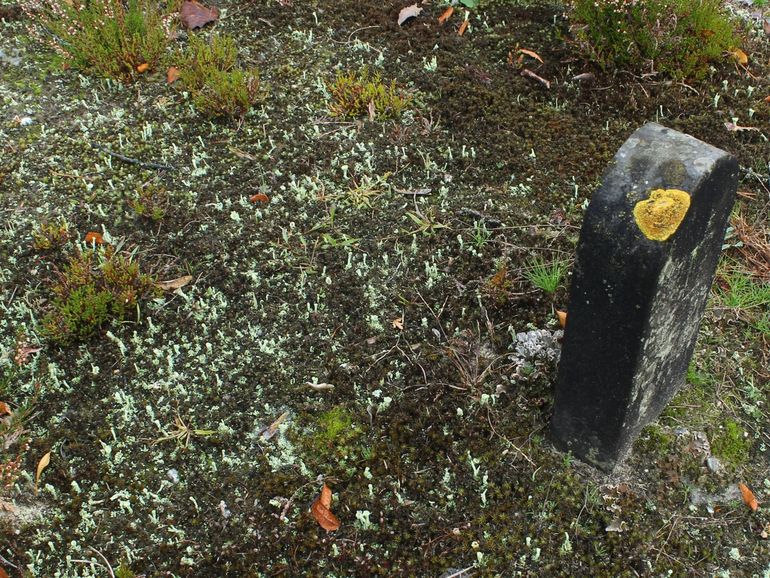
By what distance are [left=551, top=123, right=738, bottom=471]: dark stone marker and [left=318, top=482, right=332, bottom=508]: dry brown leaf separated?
113 centimetres

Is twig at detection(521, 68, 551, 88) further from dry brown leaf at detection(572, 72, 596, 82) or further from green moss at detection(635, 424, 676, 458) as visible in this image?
green moss at detection(635, 424, 676, 458)

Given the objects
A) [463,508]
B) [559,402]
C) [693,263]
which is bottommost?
[463,508]

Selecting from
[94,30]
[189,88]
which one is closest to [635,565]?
[189,88]

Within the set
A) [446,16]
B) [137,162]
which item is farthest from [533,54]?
[137,162]

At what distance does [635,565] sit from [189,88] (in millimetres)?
4122

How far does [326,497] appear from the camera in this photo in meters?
3.42

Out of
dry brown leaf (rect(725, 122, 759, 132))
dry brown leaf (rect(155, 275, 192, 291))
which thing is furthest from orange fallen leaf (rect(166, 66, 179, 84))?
dry brown leaf (rect(725, 122, 759, 132))

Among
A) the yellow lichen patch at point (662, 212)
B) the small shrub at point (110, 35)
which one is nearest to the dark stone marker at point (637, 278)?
the yellow lichen patch at point (662, 212)

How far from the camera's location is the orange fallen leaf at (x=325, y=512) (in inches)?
132

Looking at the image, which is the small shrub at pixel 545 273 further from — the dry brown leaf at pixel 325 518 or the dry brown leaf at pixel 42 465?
the dry brown leaf at pixel 42 465

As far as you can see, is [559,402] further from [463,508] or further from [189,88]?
[189,88]

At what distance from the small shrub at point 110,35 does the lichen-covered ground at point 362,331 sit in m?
0.16

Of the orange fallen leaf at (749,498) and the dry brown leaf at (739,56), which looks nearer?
the orange fallen leaf at (749,498)

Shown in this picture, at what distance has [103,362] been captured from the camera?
400 centimetres
